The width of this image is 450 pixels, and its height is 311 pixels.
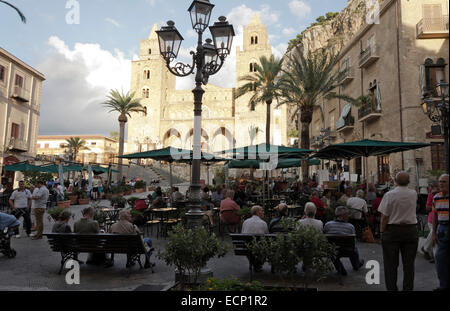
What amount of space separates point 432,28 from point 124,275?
1978 centimetres

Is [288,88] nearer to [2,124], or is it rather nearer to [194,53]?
[194,53]

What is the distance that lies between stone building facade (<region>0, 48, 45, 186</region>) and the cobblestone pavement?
70.1 ft

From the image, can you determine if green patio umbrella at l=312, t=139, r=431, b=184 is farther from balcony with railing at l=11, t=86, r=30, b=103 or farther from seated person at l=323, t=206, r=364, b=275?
balcony with railing at l=11, t=86, r=30, b=103

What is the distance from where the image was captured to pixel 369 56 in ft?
64.3

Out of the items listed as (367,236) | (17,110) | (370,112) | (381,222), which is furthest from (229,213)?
(17,110)

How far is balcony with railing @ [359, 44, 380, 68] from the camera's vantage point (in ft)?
63.6

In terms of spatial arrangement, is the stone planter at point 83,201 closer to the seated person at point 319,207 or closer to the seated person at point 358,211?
the seated person at point 319,207

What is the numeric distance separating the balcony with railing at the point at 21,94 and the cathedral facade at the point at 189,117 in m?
28.1

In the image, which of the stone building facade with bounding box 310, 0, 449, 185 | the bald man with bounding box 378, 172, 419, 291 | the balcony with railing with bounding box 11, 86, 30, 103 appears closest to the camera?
the bald man with bounding box 378, 172, 419, 291

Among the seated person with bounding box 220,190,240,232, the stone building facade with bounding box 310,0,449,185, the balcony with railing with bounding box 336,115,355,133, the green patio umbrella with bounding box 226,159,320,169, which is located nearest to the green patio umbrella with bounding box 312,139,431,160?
the seated person with bounding box 220,190,240,232

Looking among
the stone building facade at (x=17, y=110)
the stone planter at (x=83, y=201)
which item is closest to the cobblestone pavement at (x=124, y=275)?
the stone planter at (x=83, y=201)

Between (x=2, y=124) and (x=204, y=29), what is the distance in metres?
24.4

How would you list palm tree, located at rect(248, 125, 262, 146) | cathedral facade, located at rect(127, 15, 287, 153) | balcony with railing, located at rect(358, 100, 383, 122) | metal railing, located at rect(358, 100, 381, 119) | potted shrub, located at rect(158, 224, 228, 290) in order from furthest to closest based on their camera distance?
1. cathedral facade, located at rect(127, 15, 287, 153)
2. palm tree, located at rect(248, 125, 262, 146)
3. metal railing, located at rect(358, 100, 381, 119)
4. balcony with railing, located at rect(358, 100, 383, 122)
5. potted shrub, located at rect(158, 224, 228, 290)
